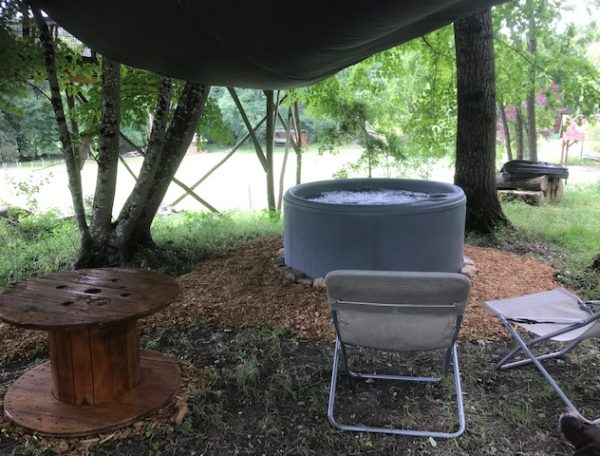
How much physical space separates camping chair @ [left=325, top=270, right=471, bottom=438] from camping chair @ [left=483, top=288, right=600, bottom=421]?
1.29 feet

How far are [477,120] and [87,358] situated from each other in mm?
4697

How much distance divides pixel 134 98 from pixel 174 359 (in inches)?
136

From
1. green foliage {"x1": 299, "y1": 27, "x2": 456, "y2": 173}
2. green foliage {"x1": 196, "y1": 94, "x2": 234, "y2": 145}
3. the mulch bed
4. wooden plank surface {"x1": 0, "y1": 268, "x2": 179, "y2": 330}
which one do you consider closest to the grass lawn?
the mulch bed

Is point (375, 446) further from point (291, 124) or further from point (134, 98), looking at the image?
point (291, 124)

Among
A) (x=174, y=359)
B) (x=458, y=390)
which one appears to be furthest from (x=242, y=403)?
(x=458, y=390)

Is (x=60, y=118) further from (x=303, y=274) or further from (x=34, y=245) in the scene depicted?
(x=303, y=274)

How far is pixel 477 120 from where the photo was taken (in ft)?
17.2

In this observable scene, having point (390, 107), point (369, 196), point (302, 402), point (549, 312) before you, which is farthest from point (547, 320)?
point (390, 107)

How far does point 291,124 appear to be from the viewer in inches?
314

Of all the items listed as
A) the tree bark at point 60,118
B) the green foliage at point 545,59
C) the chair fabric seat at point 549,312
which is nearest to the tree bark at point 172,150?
the tree bark at point 60,118

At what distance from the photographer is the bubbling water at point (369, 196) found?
177 inches

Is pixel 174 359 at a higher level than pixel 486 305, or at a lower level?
lower

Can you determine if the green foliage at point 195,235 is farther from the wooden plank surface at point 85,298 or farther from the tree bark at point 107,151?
the wooden plank surface at point 85,298

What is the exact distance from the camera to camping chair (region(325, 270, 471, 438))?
6.56 ft
